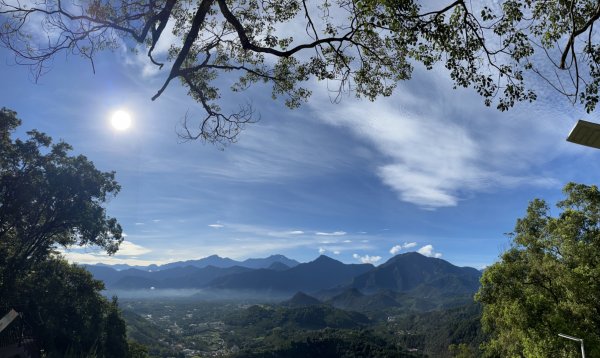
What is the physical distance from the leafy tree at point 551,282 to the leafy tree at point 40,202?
3075 centimetres

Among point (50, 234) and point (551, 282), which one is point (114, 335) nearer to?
point (50, 234)

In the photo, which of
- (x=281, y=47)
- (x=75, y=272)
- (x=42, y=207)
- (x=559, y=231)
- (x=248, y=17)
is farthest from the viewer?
(x=75, y=272)

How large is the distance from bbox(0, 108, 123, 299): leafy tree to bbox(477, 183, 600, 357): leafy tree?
30.8 meters

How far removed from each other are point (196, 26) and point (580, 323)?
820 inches

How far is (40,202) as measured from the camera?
27938mm

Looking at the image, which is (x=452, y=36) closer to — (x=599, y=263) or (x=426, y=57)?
(x=426, y=57)

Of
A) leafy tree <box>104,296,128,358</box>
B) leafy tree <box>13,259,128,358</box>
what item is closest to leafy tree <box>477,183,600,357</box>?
leafy tree <box>13,259,128,358</box>

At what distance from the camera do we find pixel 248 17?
10.4m

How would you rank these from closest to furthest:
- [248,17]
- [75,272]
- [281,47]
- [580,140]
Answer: [580,140] < [281,47] < [248,17] < [75,272]

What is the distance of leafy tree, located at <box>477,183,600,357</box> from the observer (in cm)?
1647

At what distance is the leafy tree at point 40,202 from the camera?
2602 centimetres

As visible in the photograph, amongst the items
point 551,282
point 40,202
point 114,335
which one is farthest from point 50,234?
point 551,282

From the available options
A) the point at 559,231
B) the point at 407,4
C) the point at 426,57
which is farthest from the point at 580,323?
the point at 407,4

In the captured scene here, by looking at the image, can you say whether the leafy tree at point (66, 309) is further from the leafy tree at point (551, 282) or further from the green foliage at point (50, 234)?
the leafy tree at point (551, 282)
